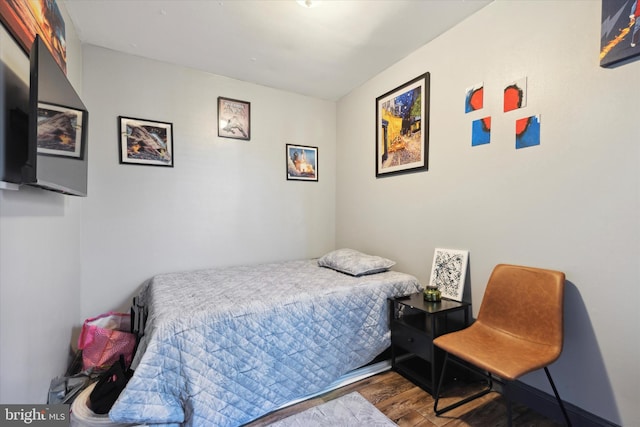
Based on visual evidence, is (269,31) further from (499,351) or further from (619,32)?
(499,351)

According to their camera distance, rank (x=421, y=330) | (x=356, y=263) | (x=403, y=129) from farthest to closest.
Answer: (x=403, y=129), (x=356, y=263), (x=421, y=330)

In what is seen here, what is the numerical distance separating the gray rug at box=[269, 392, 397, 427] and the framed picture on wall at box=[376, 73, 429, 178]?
73.5 inches

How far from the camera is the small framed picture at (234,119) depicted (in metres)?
2.88

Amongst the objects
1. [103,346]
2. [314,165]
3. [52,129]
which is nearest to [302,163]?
[314,165]

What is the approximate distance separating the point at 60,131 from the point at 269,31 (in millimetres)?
1584

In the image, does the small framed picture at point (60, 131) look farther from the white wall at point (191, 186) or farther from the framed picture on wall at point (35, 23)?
the white wall at point (191, 186)

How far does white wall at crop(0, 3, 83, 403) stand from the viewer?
1.10 m

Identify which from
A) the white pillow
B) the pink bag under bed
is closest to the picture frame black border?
the white pillow

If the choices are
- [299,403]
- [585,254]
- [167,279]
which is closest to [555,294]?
[585,254]

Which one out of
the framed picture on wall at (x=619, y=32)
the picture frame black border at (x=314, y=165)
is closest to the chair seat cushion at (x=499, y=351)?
the framed picture on wall at (x=619, y=32)

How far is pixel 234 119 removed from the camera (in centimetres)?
295

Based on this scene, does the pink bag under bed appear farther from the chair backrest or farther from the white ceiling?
the chair backrest

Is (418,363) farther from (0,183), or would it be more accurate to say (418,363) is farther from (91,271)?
(91,271)

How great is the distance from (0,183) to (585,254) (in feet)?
8.85
